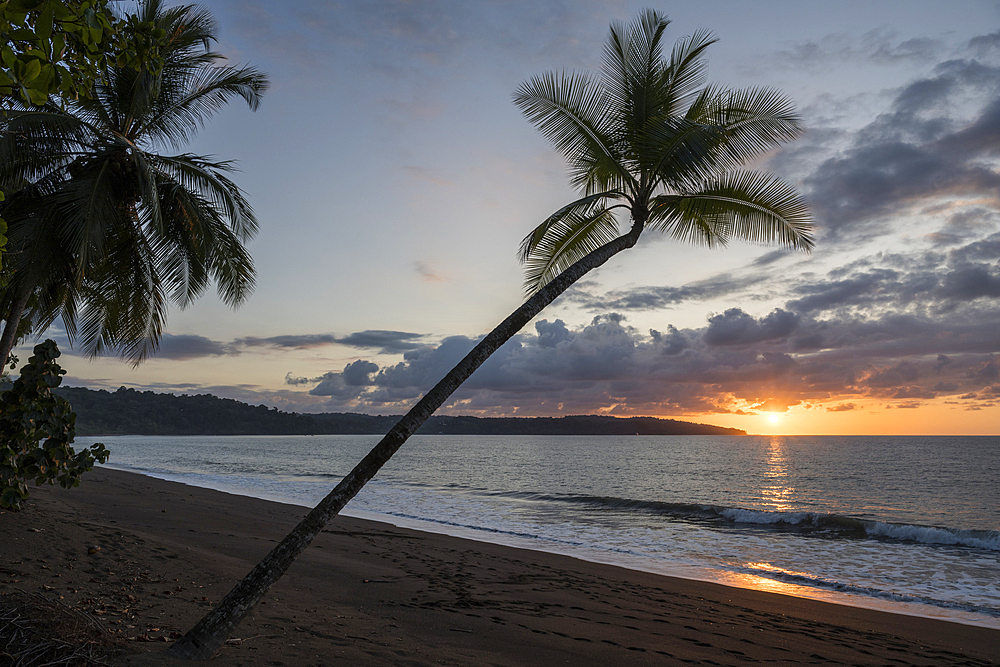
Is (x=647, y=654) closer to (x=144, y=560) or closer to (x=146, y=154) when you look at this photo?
(x=144, y=560)

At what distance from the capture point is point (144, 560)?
296 inches

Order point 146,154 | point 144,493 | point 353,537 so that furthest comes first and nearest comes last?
point 144,493 < point 353,537 < point 146,154

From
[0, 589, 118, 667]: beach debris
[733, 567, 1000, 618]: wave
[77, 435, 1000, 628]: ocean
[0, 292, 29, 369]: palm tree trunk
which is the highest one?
[0, 292, 29, 369]: palm tree trunk

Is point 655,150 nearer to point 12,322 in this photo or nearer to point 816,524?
point 12,322

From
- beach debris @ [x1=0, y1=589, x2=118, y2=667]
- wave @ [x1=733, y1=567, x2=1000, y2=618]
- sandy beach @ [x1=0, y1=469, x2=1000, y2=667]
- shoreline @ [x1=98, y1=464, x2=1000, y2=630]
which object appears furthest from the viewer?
wave @ [x1=733, y1=567, x2=1000, y2=618]

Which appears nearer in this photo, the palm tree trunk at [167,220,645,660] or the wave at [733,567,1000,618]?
the palm tree trunk at [167,220,645,660]

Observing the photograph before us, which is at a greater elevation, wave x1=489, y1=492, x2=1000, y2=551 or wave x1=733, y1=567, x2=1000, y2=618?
wave x1=733, y1=567, x2=1000, y2=618

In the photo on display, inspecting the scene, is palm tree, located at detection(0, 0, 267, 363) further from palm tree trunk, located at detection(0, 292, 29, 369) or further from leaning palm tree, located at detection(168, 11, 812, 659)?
leaning palm tree, located at detection(168, 11, 812, 659)

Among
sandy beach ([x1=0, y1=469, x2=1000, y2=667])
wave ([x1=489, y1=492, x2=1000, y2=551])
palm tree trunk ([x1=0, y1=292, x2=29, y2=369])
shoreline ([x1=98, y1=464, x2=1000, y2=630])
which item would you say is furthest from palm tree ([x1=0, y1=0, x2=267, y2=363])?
wave ([x1=489, y1=492, x2=1000, y2=551])

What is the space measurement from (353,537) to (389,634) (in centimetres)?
793

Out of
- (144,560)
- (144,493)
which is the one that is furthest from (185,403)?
Answer: (144,560)

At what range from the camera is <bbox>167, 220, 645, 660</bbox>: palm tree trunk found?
4.72m

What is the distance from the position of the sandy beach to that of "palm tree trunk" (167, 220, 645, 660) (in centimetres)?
26

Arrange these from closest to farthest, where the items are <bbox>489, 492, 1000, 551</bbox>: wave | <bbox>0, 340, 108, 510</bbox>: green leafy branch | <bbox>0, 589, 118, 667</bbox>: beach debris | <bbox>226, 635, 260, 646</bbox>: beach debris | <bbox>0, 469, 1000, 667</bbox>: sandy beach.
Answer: <bbox>0, 589, 118, 667</bbox>: beach debris
<bbox>226, 635, 260, 646</bbox>: beach debris
<bbox>0, 469, 1000, 667</bbox>: sandy beach
<bbox>0, 340, 108, 510</bbox>: green leafy branch
<bbox>489, 492, 1000, 551</bbox>: wave
